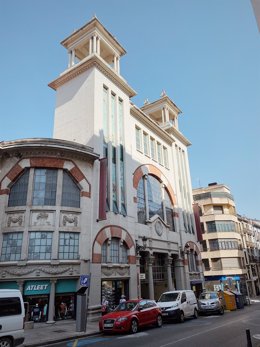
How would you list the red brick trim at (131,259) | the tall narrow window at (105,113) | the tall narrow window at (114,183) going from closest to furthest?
1. the red brick trim at (131,259)
2. the tall narrow window at (114,183)
3. the tall narrow window at (105,113)

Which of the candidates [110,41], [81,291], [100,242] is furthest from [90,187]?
[110,41]

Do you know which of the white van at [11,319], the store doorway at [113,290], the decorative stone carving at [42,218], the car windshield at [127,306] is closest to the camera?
the white van at [11,319]

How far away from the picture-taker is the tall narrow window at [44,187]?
66.3ft

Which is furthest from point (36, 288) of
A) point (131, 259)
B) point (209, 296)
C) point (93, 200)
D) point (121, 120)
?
point (121, 120)

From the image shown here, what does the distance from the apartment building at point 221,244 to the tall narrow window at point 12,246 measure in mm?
36207

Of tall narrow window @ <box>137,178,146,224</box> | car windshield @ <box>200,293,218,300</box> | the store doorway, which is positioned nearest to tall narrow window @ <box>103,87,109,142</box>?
tall narrow window @ <box>137,178,146,224</box>

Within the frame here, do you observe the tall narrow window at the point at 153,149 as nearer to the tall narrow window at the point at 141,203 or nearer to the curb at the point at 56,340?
the tall narrow window at the point at 141,203

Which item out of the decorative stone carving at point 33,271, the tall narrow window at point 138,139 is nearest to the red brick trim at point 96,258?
the decorative stone carving at point 33,271

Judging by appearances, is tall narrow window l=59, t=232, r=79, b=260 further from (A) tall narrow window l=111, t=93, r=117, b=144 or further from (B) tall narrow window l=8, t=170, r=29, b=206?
(A) tall narrow window l=111, t=93, r=117, b=144

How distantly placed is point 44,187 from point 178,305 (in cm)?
1194

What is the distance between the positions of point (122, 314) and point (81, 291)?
243cm

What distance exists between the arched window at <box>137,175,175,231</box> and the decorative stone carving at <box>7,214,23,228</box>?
11205 mm

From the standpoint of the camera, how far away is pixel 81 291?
1468cm

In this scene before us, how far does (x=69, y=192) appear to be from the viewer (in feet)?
69.7
